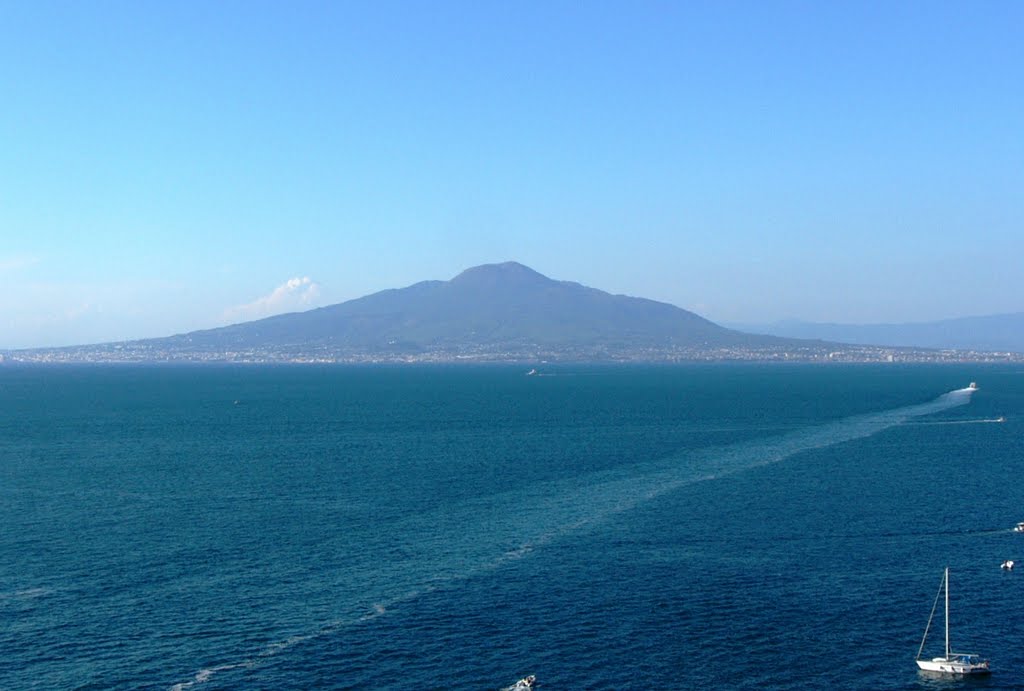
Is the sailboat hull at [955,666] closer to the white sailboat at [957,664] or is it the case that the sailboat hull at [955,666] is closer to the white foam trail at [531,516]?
the white sailboat at [957,664]

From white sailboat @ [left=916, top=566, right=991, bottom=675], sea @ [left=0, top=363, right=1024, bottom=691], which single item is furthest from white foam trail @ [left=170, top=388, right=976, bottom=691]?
white sailboat @ [left=916, top=566, right=991, bottom=675]

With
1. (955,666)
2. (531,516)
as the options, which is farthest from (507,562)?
(955,666)

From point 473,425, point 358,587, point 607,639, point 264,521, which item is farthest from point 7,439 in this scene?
point 607,639

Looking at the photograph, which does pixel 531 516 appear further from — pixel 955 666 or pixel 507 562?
pixel 955 666

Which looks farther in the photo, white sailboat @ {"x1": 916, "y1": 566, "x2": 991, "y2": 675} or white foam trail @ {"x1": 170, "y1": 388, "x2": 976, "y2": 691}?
white foam trail @ {"x1": 170, "y1": 388, "x2": 976, "y2": 691}

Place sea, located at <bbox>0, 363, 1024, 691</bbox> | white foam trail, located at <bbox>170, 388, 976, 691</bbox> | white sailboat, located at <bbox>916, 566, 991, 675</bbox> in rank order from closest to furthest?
white sailboat, located at <bbox>916, 566, 991, 675</bbox>, sea, located at <bbox>0, 363, 1024, 691</bbox>, white foam trail, located at <bbox>170, 388, 976, 691</bbox>

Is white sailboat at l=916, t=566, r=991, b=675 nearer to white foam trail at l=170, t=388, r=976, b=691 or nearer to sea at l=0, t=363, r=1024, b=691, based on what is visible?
sea at l=0, t=363, r=1024, b=691

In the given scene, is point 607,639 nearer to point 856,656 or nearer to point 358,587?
point 856,656

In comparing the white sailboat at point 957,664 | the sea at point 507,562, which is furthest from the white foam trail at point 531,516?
the white sailboat at point 957,664
